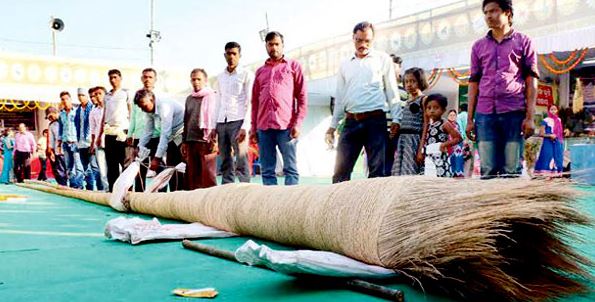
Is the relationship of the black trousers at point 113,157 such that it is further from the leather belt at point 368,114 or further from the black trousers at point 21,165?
the black trousers at point 21,165

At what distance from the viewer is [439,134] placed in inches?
153

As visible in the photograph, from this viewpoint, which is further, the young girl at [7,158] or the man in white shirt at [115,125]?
the young girl at [7,158]

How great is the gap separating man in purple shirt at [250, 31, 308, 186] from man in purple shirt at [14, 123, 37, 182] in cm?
875

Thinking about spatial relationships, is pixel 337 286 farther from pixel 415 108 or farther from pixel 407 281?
pixel 415 108

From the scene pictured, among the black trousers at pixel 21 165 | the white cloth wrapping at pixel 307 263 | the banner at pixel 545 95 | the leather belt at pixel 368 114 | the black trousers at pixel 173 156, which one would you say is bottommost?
the black trousers at pixel 21 165

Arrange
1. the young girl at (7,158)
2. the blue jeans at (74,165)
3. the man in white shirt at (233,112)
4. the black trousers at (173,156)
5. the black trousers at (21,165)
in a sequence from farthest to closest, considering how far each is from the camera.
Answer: the young girl at (7,158) < the black trousers at (21,165) < the blue jeans at (74,165) < the black trousers at (173,156) < the man in white shirt at (233,112)

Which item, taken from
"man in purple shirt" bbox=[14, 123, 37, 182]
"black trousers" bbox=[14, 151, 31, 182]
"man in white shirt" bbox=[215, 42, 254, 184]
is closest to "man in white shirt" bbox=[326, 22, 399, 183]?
"man in white shirt" bbox=[215, 42, 254, 184]

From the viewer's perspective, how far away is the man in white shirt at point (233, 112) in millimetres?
4754

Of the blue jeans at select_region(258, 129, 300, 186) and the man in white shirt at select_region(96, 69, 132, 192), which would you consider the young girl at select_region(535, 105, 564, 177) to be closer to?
the blue jeans at select_region(258, 129, 300, 186)

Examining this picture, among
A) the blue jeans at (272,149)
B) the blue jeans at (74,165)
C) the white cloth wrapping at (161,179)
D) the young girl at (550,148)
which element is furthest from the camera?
the young girl at (550,148)

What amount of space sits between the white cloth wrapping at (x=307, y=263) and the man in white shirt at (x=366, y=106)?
2165 mm

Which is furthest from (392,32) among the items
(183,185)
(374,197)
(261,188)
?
(374,197)

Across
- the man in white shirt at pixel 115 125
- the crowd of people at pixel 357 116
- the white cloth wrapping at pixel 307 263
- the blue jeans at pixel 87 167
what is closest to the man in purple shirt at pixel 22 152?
the blue jeans at pixel 87 167

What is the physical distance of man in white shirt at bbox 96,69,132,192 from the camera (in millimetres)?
6259
